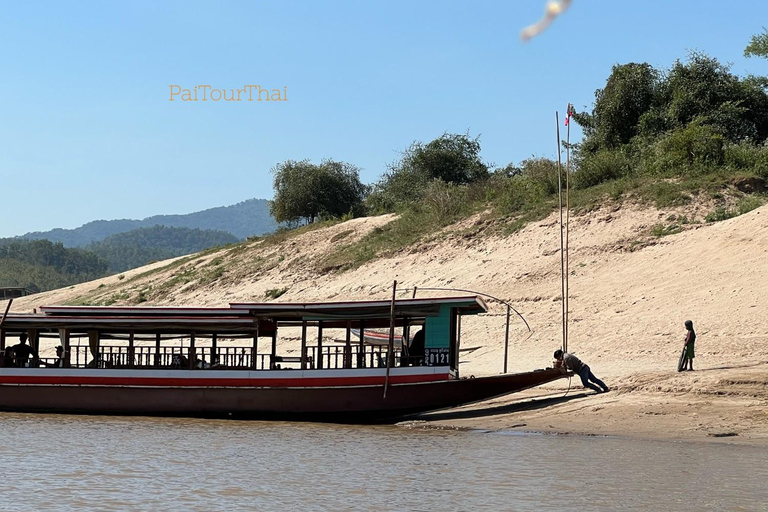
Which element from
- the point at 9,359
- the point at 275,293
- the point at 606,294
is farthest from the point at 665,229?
the point at 9,359

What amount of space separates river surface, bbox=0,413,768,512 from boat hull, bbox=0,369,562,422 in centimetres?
91

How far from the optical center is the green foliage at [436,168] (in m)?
53.2

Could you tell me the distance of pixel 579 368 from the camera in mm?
17625

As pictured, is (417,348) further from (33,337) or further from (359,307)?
(33,337)

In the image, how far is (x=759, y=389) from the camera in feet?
53.4

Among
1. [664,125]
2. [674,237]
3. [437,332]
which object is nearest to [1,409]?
[437,332]

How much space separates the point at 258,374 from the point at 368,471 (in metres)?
5.54

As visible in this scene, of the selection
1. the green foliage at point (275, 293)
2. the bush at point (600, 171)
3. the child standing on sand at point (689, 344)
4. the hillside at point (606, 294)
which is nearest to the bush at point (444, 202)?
the hillside at point (606, 294)

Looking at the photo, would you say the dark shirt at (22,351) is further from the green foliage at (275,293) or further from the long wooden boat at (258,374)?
the green foliage at (275,293)

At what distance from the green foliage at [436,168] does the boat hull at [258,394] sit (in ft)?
110

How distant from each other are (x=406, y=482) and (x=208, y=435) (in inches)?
204

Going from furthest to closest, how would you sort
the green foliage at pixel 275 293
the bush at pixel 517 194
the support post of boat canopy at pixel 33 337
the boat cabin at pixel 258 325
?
1. the bush at pixel 517 194
2. the green foliage at pixel 275 293
3. the support post of boat canopy at pixel 33 337
4. the boat cabin at pixel 258 325

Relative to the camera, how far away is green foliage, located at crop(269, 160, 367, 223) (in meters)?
59.4

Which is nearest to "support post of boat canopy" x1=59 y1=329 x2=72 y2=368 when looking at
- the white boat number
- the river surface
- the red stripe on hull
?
the red stripe on hull
